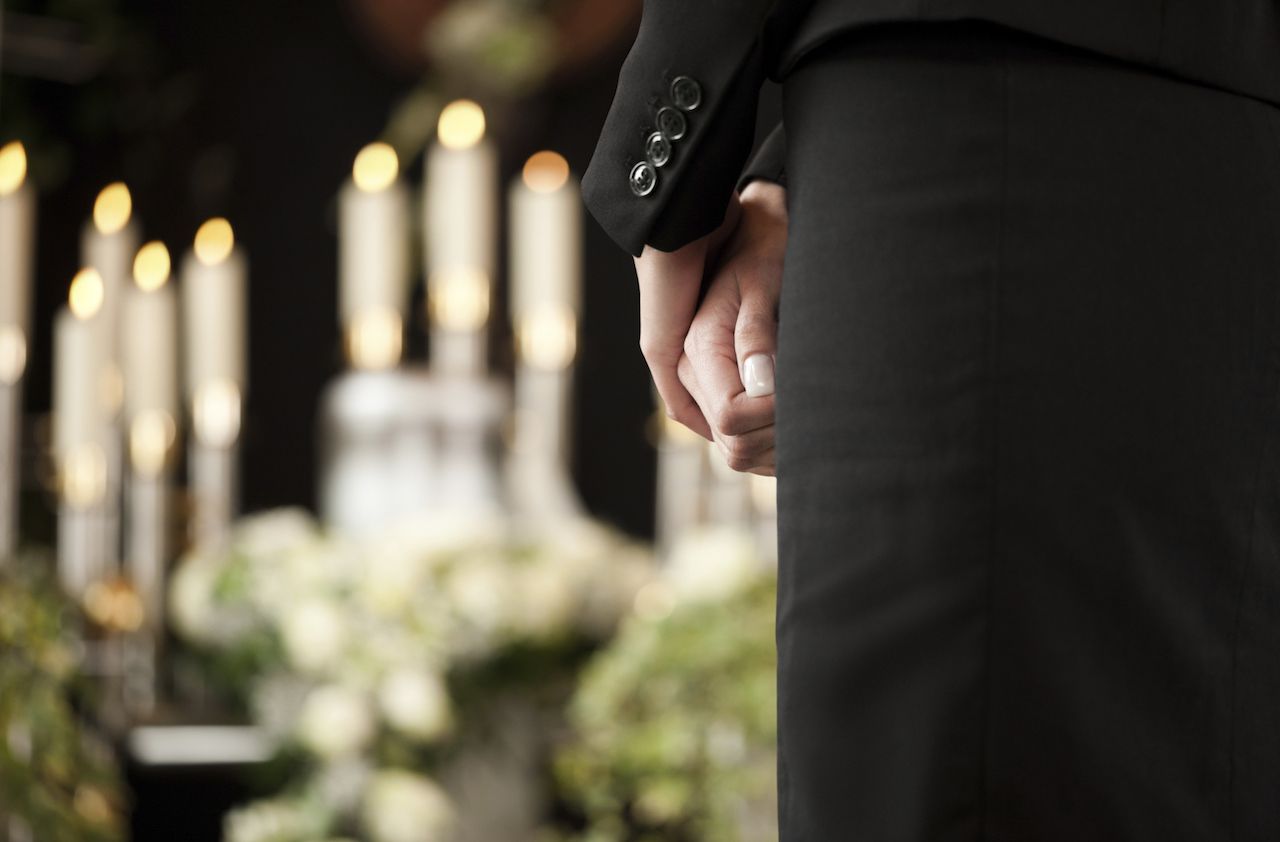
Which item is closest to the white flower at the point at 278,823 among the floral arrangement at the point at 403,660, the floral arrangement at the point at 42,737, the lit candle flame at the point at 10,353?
the floral arrangement at the point at 403,660

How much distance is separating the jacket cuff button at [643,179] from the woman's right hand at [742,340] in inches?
2.9

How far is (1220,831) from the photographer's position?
556 mm

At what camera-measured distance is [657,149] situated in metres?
0.66

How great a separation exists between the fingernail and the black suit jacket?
0.06 metres

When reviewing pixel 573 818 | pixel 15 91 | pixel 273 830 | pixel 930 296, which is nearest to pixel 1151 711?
pixel 930 296

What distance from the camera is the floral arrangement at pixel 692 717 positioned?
1.45 m

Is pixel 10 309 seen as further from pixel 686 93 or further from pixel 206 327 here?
pixel 686 93

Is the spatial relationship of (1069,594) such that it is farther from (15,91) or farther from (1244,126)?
(15,91)

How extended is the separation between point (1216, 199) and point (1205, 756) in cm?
21

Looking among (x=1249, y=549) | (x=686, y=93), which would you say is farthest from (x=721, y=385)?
(x=1249, y=549)

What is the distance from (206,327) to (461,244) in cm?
35

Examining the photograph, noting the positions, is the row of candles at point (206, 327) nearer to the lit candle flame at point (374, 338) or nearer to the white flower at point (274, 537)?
the lit candle flame at point (374, 338)

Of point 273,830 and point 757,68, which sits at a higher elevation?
point 757,68

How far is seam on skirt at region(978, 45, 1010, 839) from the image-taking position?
20.9 inches
